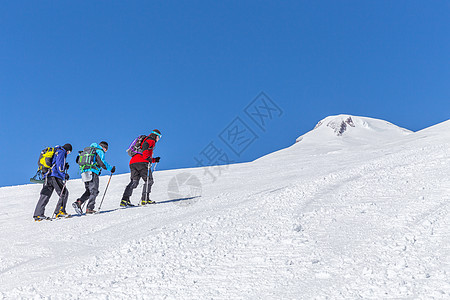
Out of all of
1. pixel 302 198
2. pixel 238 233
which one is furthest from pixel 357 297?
pixel 302 198

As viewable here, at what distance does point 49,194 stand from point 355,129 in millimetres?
95239

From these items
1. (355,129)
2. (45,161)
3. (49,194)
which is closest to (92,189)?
(49,194)

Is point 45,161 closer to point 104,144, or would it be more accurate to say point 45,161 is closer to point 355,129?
point 104,144

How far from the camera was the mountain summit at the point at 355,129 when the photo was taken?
90.9 m

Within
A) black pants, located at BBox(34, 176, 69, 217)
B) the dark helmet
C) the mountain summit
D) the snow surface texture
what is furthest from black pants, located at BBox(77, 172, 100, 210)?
the mountain summit

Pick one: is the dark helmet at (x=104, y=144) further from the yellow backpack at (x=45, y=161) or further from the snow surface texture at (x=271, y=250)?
the snow surface texture at (x=271, y=250)

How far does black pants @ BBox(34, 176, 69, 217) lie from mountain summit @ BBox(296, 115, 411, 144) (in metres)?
83.2

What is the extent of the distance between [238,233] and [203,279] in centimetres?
141

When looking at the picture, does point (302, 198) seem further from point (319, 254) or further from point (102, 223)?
point (102, 223)

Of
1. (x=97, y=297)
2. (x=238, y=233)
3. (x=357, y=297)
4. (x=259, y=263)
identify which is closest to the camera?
(x=357, y=297)

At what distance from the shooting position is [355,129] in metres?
96.1

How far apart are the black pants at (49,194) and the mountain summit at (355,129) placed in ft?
273

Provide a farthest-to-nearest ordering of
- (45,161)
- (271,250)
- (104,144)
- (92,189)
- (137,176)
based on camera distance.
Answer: (137,176)
(104,144)
(92,189)
(45,161)
(271,250)

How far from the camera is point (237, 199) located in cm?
846
